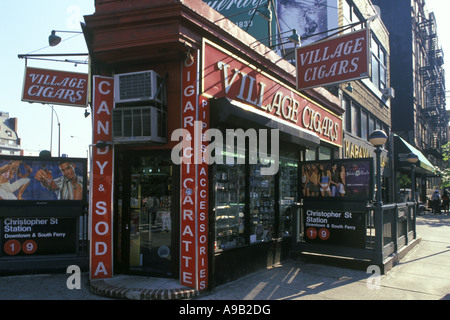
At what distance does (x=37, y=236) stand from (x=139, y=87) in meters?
3.69

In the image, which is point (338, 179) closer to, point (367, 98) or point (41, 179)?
point (41, 179)

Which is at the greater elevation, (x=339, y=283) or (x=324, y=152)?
(x=324, y=152)

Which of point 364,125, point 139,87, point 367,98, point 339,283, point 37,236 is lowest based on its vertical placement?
point 339,283

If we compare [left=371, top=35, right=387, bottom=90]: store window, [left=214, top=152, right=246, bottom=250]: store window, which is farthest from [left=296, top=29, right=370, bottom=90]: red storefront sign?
[left=371, top=35, right=387, bottom=90]: store window

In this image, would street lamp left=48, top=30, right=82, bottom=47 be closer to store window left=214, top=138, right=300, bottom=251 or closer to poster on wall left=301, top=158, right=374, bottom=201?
store window left=214, top=138, right=300, bottom=251

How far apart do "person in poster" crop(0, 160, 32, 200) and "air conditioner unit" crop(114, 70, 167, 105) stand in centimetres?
267

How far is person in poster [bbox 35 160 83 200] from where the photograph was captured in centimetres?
715

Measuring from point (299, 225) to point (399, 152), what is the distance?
14.4 metres

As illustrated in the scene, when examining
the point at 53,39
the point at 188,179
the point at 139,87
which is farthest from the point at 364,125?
the point at 53,39

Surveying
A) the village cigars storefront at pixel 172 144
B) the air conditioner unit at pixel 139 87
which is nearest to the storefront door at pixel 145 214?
the village cigars storefront at pixel 172 144

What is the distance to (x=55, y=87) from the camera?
30.2 feet

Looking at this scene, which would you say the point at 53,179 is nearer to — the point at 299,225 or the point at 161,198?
the point at 161,198

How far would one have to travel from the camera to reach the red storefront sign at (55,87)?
357 inches
